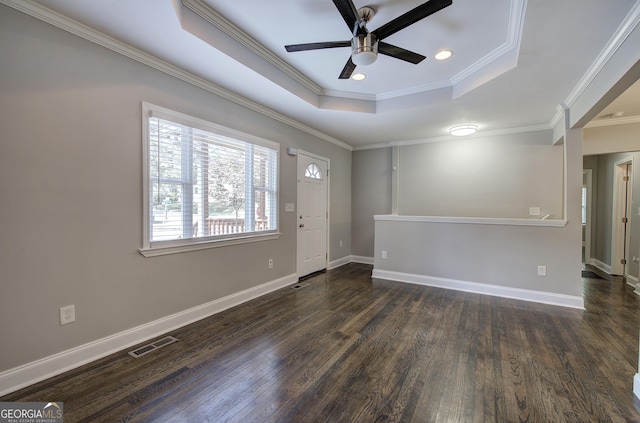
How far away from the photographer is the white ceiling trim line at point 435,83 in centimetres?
210

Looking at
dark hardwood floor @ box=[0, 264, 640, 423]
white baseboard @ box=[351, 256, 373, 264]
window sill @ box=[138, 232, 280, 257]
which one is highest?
window sill @ box=[138, 232, 280, 257]

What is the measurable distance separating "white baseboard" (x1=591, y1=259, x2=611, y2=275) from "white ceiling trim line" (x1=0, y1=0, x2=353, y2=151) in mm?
6631

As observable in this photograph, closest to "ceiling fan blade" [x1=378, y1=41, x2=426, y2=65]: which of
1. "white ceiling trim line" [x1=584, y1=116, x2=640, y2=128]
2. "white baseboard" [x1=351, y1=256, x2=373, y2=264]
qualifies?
"white ceiling trim line" [x1=584, y1=116, x2=640, y2=128]

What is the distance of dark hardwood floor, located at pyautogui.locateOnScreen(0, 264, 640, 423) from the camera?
160 cm

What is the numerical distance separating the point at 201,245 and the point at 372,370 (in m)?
2.09

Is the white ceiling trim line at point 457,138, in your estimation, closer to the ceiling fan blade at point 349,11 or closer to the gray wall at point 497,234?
the gray wall at point 497,234

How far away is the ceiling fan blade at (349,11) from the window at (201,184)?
1.81 meters

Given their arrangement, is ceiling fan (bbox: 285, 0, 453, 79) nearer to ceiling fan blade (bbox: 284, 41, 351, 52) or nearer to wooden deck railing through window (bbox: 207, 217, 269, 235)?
ceiling fan blade (bbox: 284, 41, 351, 52)

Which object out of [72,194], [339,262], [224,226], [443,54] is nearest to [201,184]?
[224,226]

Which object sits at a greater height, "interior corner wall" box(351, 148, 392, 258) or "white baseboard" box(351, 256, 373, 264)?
"interior corner wall" box(351, 148, 392, 258)

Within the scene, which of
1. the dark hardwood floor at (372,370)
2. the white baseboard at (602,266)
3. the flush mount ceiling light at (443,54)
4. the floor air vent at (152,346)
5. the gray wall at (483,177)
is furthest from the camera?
the white baseboard at (602,266)

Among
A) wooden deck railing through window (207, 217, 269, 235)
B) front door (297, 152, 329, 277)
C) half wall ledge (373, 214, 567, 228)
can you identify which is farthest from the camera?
front door (297, 152, 329, 277)

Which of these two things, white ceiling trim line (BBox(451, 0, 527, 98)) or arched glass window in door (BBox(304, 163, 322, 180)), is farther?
arched glass window in door (BBox(304, 163, 322, 180))

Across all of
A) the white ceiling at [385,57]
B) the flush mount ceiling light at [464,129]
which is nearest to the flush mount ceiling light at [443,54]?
the white ceiling at [385,57]
